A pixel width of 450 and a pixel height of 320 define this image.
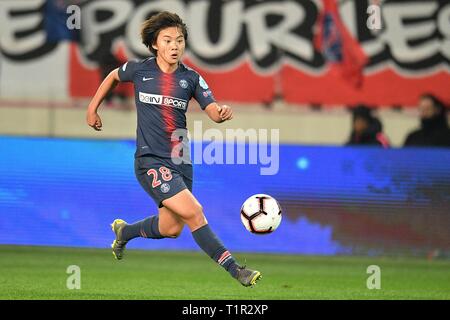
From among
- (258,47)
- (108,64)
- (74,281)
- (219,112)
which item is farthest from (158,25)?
(258,47)

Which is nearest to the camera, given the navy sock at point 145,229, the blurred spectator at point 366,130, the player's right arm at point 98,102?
the player's right arm at point 98,102

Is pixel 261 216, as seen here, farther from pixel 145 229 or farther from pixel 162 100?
pixel 162 100

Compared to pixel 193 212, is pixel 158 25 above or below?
above

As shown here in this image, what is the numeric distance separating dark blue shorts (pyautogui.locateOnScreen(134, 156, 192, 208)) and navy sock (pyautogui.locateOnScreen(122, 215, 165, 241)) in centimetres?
28

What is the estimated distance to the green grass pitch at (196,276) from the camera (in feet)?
25.5

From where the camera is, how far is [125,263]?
951cm

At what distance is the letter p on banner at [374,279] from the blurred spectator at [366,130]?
2110mm

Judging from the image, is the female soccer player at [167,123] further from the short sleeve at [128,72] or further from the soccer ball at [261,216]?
the soccer ball at [261,216]

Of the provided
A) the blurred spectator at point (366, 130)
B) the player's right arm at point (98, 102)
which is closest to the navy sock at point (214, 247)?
the player's right arm at point (98, 102)

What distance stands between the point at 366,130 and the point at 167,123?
14.2 feet

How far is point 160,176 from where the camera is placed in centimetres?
725

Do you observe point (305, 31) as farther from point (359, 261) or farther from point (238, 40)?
point (359, 261)

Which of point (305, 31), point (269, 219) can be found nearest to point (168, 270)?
point (269, 219)

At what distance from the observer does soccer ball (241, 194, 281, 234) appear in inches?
300
